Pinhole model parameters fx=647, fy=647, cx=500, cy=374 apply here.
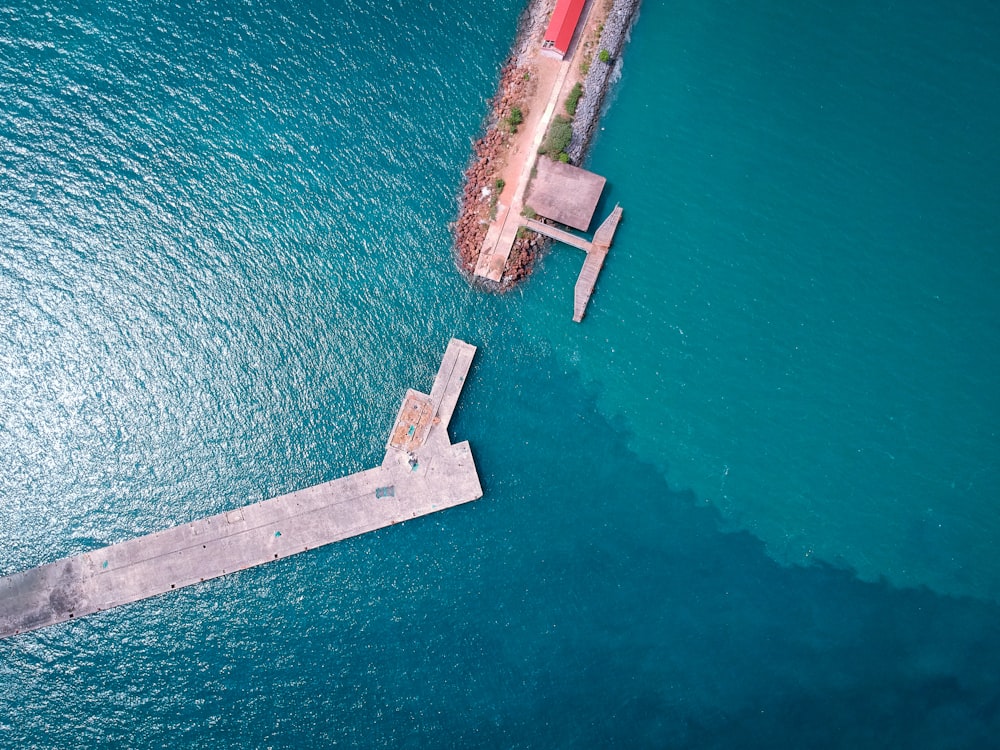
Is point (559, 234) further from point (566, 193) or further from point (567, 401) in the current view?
point (567, 401)

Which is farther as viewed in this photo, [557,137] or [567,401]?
[567,401]

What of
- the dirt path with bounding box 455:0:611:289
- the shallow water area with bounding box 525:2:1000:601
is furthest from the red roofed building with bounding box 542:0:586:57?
the shallow water area with bounding box 525:2:1000:601

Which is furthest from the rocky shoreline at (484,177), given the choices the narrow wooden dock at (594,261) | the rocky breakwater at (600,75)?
the rocky breakwater at (600,75)

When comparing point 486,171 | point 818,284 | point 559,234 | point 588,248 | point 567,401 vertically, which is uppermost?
point 818,284

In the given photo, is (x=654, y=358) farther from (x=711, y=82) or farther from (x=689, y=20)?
(x=689, y=20)

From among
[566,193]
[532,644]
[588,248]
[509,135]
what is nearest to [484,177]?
[509,135]

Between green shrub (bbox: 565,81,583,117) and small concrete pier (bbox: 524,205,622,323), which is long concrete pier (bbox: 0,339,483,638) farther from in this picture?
green shrub (bbox: 565,81,583,117)

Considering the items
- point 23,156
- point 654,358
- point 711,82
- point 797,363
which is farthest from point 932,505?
point 23,156

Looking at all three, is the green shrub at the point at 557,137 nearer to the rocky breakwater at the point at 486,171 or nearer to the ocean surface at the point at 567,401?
the ocean surface at the point at 567,401
